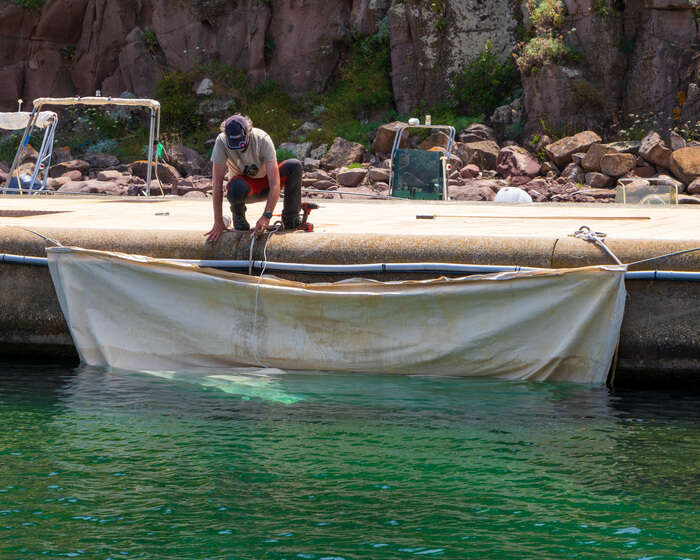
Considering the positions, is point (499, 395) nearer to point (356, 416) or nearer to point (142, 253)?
point (356, 416)

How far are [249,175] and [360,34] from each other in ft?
96.9

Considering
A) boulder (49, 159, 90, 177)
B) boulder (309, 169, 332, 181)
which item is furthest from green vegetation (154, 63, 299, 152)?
boulder (309, 169, 332, 181)

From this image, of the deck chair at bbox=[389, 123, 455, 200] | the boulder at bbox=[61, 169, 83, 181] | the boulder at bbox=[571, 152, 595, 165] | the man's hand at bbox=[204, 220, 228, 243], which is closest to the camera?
the man's hand at bbox=[204, 220, 228, 243]

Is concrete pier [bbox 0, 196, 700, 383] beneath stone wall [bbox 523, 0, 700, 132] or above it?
beneath

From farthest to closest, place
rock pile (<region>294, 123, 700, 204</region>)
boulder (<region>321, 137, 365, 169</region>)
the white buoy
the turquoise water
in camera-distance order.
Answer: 1. boulder (<region>321, 137, 365, 169</region>)
2. rock pile (<region>294, 123, 700, 204</region>)
3. the white buoy
4. the turquoise water

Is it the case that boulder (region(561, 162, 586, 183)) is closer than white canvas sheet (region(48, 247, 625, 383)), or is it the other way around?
white canvas sheet (region(48, 247, 625, 383))

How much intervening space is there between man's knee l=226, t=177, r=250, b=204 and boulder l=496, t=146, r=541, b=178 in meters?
20.9

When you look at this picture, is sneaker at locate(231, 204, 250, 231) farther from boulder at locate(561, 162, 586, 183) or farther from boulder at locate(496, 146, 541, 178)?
boulder at locate(496, 146, 541, 178)

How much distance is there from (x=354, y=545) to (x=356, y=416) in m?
2.10

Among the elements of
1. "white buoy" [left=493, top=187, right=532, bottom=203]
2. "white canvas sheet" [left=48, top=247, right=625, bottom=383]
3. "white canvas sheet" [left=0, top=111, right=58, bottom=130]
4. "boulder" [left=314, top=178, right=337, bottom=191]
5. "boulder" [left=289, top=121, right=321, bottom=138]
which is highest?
"boulder" [left=289, top=121, right=321, bottom=138]

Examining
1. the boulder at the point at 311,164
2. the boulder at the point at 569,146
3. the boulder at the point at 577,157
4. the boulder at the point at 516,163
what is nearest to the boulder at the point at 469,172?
the boulder at the point at 516,163

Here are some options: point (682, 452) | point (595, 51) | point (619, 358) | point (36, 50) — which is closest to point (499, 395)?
point (619, 358)

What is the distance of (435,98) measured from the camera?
33.5 m

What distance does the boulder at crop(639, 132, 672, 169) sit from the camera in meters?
25.7
